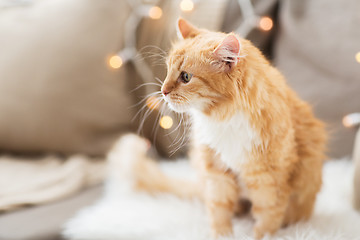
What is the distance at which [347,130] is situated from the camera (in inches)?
34.8

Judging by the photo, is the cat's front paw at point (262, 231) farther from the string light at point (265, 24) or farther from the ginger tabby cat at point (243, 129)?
the string light at point (265, 24)

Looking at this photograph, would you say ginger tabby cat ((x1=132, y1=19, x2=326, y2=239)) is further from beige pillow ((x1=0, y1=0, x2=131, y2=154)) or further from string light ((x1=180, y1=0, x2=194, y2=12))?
beige pillow ((x1=0, y1=0, x2=131, y2=154))

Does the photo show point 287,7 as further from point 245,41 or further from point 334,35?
point 245,41

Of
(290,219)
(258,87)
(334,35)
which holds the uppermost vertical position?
(334,35)

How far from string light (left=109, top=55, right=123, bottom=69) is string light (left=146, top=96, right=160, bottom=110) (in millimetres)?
433

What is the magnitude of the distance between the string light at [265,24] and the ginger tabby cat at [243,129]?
31 cm

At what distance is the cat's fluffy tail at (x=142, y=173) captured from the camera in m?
0.88

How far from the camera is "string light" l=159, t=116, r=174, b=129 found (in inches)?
24.4

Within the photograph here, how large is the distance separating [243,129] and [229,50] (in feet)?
0.48

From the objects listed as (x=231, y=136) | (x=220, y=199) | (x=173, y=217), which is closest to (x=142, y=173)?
(x=173, y=217)

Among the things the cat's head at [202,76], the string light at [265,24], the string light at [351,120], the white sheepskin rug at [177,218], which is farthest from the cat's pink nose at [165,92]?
the string light at [351,120]

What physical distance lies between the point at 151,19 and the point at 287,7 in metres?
0.41

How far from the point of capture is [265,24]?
89 cm

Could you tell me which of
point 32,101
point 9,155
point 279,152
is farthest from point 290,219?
point 9,155
